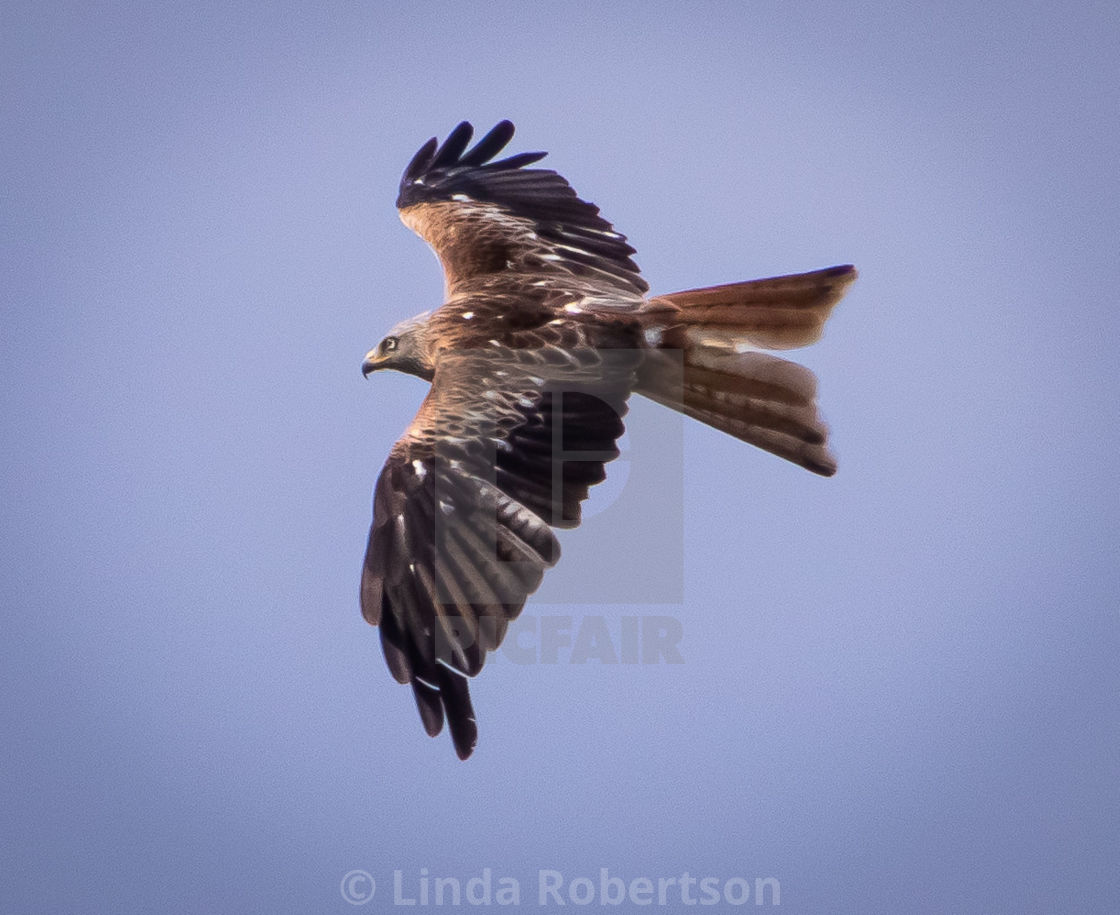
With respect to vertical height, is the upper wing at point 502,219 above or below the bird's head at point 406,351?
above

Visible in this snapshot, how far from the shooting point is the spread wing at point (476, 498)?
495 centimetres

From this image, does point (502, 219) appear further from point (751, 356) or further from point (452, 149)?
point (751, 356)

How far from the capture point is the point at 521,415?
17.9 ft

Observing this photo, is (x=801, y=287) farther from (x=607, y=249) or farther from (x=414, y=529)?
(x=414, y=529)

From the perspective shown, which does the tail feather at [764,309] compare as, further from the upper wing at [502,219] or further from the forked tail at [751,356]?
the upper wing at [502,219]

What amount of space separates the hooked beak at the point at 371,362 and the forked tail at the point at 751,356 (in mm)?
1284

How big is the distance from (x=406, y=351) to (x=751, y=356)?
1546 mm

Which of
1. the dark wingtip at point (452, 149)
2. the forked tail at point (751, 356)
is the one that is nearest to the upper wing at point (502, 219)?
the dark wingtip at point (452, 149)

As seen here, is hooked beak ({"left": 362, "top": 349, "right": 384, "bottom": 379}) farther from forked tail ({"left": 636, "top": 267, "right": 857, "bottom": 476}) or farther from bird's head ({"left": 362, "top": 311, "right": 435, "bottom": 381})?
forked tail ({"left": 636, "top": 267, "right": 857, "bottom": 476})

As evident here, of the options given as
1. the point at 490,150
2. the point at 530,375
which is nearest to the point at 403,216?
the point at 490,150

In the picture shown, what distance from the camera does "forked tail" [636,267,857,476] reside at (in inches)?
212

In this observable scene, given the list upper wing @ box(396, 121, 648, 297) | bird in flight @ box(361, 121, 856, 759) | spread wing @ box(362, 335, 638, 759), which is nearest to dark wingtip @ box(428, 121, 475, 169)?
upper wing @ box(396, 121, 648, 297)

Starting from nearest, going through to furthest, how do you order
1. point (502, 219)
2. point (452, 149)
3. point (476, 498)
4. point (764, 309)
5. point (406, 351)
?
point (476, 498), point (764, 309), point (406, 351), point (502, 219), point (452, 149)

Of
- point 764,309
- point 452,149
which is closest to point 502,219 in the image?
point 452,149
